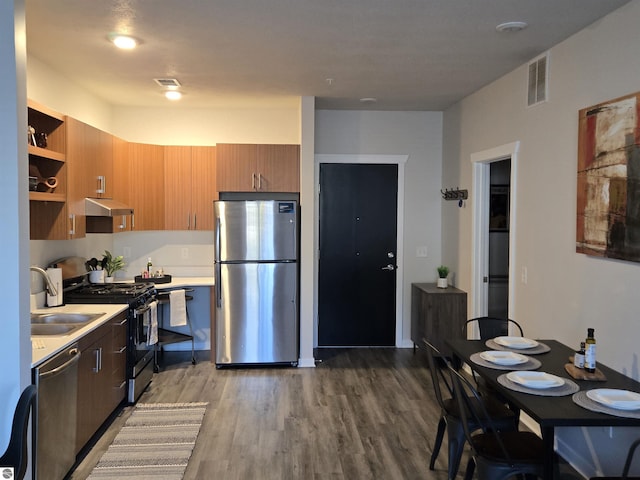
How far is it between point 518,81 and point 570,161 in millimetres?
1021

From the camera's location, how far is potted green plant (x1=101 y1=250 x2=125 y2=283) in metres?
5.10

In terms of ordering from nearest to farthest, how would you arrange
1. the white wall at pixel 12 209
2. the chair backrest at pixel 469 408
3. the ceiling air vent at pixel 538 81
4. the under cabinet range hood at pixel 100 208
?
the white wall at pixel 12 209
the chair backrest at pixel 469 408
the ceiling air vent at pixel 538 81
the under cabinet range hood at pixel 100 208

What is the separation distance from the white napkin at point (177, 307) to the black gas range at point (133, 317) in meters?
0.44

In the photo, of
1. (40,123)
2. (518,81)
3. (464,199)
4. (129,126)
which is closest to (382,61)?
(518,81)

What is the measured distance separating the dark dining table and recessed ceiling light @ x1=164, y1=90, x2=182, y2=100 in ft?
11.5

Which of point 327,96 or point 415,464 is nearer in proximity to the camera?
point 415,464

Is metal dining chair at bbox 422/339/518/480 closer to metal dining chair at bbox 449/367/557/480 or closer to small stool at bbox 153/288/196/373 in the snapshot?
metal dining chair at bbox 449/367/557/480

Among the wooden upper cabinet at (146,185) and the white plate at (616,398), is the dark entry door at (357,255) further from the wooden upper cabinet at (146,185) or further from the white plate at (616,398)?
the white plate at (616,398)

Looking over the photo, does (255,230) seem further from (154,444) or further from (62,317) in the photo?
(154,444)

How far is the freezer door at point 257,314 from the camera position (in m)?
5.09

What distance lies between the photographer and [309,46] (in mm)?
3520

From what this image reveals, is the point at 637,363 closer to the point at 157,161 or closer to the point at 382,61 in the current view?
the point at 382,61

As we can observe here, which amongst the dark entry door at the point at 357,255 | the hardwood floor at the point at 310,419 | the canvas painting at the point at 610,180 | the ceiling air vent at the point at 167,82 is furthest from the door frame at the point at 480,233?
the ceiling air vent at the point at 167,82

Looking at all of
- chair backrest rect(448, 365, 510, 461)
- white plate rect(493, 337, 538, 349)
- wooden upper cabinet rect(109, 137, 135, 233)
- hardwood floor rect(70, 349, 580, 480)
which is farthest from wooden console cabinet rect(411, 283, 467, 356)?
wooden upper cabinet rect(109, 137, 135, 233)
